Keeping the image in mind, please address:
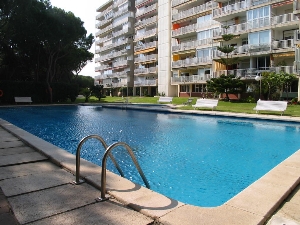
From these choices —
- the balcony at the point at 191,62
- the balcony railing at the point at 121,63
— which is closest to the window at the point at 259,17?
the balcony at the point at 191,62

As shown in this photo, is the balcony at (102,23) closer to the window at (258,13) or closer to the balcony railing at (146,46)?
the balcony railing at (146,46)

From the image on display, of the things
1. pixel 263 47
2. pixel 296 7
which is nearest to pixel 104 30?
pixel 263 47

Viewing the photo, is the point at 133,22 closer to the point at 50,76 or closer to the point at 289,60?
the point at 50,76

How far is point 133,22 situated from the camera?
6519 centimetres

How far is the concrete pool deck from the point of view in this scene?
311 centimetres

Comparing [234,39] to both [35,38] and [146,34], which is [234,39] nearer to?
[146,34]

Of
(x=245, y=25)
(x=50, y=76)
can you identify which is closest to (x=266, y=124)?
(x=245, y=25)

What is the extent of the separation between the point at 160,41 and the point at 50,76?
73.5 feet

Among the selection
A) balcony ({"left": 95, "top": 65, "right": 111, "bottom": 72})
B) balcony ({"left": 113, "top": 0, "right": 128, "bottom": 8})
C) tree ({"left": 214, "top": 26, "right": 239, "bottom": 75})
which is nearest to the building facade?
tree ({"left": 214, "top": 26, "right": 239, "bottom": 75})

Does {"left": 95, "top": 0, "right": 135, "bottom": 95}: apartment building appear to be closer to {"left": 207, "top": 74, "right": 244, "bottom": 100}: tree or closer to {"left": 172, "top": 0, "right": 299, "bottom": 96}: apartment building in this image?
{"left": 172, "top": 0, "right": 299, "bottom": 96}: apartment building

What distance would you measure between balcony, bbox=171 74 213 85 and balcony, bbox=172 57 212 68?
1.84 metres

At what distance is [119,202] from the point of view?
3627mm

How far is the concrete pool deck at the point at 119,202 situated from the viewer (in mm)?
3107

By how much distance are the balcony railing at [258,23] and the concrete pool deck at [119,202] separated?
93.3ft
